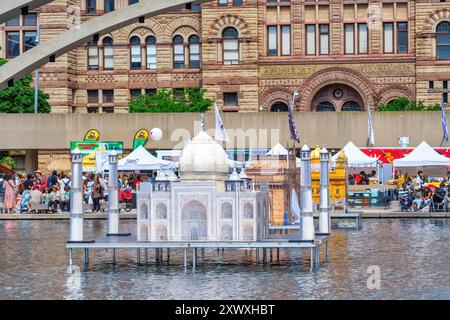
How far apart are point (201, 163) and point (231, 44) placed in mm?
52484

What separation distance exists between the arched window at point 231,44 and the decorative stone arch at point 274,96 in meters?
2.84

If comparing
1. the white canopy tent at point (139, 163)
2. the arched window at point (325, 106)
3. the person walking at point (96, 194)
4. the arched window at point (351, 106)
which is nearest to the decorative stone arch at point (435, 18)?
the arched window at point (351, 106)

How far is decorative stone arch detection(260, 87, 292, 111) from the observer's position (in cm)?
7462

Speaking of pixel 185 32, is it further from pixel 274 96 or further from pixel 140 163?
pixel 140 163

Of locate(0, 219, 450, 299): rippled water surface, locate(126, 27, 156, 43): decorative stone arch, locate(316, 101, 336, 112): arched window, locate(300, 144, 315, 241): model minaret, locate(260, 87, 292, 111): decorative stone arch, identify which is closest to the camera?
locate(0, 219, 450, 299): rippled water surface

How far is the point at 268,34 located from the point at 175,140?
17.8m

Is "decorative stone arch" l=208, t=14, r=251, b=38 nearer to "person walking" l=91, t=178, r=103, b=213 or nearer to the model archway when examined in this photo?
"person walking" l=91, t=178, r=103, b=213

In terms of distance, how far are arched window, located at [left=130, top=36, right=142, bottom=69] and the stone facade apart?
3.59 meters

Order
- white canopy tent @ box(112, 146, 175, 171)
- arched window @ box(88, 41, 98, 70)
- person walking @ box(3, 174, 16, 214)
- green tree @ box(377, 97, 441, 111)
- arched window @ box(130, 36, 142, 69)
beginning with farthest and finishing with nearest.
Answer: arched window @ box(88, 41, 98, 70) → arched window @ box(130, 36, 142, 69) → green tree @ box(377, 97, 441, 111) → white canopy tent @ box(112, 146, 175, 171) → person walking @ box(3, 174, 16, 214)

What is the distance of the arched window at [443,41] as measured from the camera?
73488mm

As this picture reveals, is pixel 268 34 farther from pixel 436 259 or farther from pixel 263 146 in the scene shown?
pixel 436 259

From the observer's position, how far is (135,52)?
78375mm

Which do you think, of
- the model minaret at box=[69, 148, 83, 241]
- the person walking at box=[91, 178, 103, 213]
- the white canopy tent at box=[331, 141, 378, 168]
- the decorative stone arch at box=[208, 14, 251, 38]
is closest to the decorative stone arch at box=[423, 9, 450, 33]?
the decorative stone arch at box=[208, 14, 251, 38]

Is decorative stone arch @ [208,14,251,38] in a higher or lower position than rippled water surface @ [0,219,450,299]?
higher
